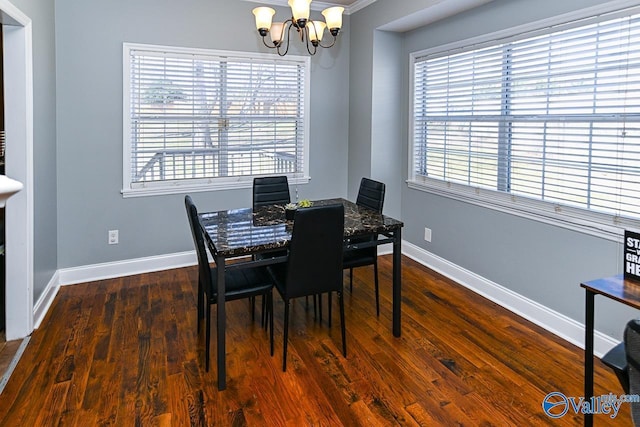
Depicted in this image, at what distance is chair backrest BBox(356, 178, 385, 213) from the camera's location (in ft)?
10.8

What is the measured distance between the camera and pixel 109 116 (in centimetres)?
376

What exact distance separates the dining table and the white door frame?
110 cm

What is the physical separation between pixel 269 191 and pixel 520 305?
7.20 feet

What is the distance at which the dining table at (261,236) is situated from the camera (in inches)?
89.7

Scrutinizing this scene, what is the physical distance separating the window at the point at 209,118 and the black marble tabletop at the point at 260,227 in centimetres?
121

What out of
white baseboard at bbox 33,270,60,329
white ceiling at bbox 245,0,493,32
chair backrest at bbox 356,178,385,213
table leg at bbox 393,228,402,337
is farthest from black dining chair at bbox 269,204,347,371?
white ceiling at bbox 245,0,493,32

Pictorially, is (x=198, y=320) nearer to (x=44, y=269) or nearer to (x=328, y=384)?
(x=328, y=384)

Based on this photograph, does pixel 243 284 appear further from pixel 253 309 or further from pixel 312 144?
pixel 312 144

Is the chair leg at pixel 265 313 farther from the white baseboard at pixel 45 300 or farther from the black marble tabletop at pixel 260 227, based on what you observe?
the white baseboard at pixel 45 300

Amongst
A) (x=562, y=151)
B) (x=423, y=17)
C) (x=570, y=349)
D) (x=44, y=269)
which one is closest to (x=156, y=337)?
(x=44, y=269)

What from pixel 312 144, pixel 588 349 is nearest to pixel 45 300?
pixel 312 144

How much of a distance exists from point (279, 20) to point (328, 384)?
11.7 ft

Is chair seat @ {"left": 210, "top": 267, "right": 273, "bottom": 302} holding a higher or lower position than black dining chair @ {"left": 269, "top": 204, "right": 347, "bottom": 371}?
lower

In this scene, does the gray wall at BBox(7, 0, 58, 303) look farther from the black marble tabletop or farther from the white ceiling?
the white ceiling
